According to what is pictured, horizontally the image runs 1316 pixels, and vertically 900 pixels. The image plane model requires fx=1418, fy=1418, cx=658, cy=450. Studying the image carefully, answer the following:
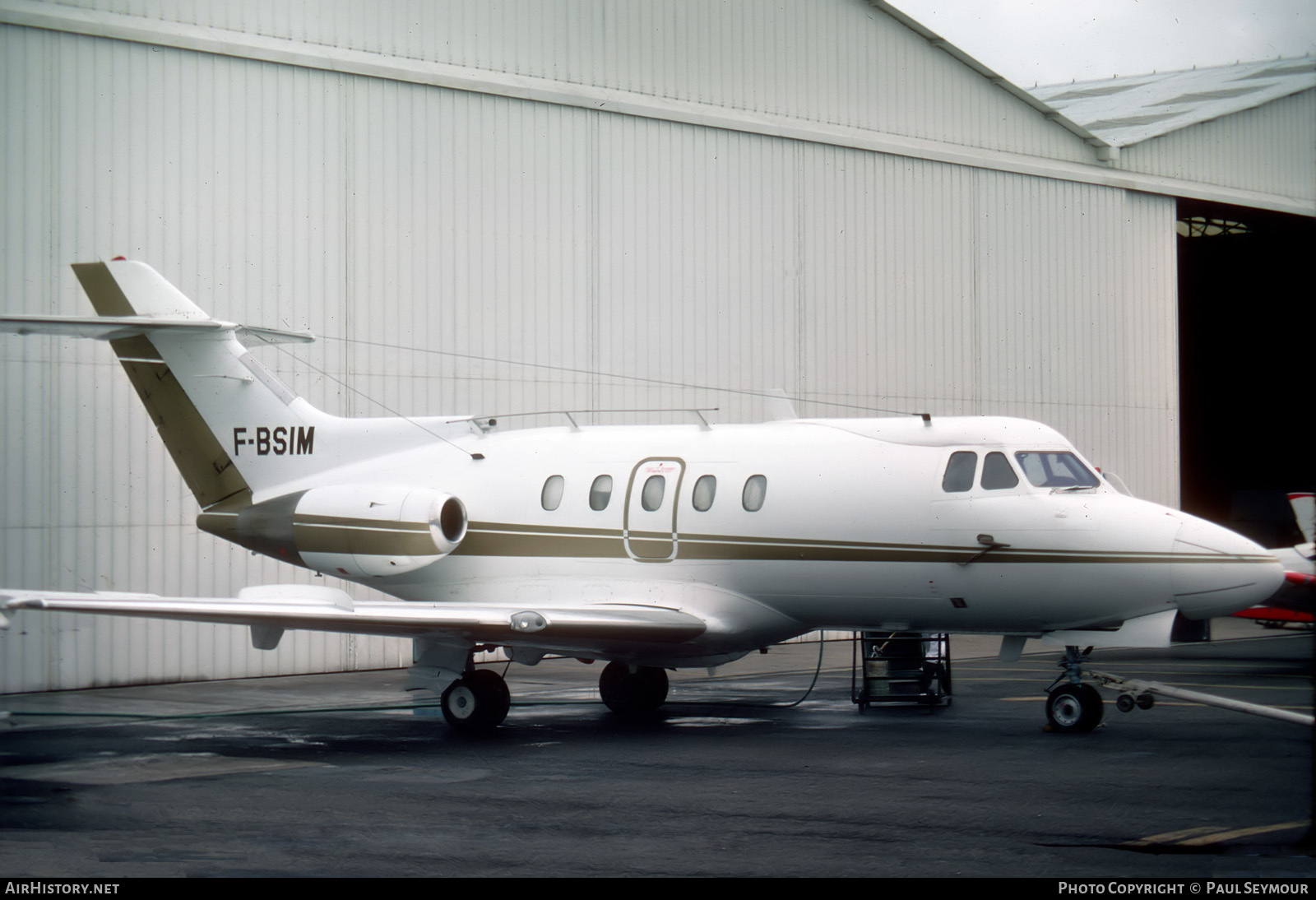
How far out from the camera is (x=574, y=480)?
15109 millimetres

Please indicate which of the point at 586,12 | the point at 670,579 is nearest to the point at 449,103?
the point at 586,12

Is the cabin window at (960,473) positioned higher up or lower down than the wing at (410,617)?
higher up

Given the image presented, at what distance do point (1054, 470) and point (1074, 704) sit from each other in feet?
7.22

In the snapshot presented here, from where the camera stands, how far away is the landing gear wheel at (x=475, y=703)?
14062 mm

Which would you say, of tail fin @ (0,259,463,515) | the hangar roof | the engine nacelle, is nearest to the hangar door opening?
the hangar roof

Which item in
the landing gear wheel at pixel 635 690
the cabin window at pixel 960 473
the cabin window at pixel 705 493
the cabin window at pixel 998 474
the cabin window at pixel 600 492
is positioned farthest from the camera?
the landing gear wheel at pixel 635 690

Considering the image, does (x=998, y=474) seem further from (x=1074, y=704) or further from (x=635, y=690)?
(x=635, y=690)

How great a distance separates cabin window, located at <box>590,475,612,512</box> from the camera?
14.8m

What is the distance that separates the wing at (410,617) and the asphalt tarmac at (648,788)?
40.6 inches

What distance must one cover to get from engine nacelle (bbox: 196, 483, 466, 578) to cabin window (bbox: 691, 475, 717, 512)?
8.62 feet

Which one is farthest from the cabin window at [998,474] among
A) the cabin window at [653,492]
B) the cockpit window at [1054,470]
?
the cabin window at [653,492]

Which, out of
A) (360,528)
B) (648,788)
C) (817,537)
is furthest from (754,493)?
(360,528)

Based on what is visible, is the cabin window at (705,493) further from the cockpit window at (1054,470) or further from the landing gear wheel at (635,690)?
the cockpit window at (1054,470)

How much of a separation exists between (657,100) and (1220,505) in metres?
32.3
